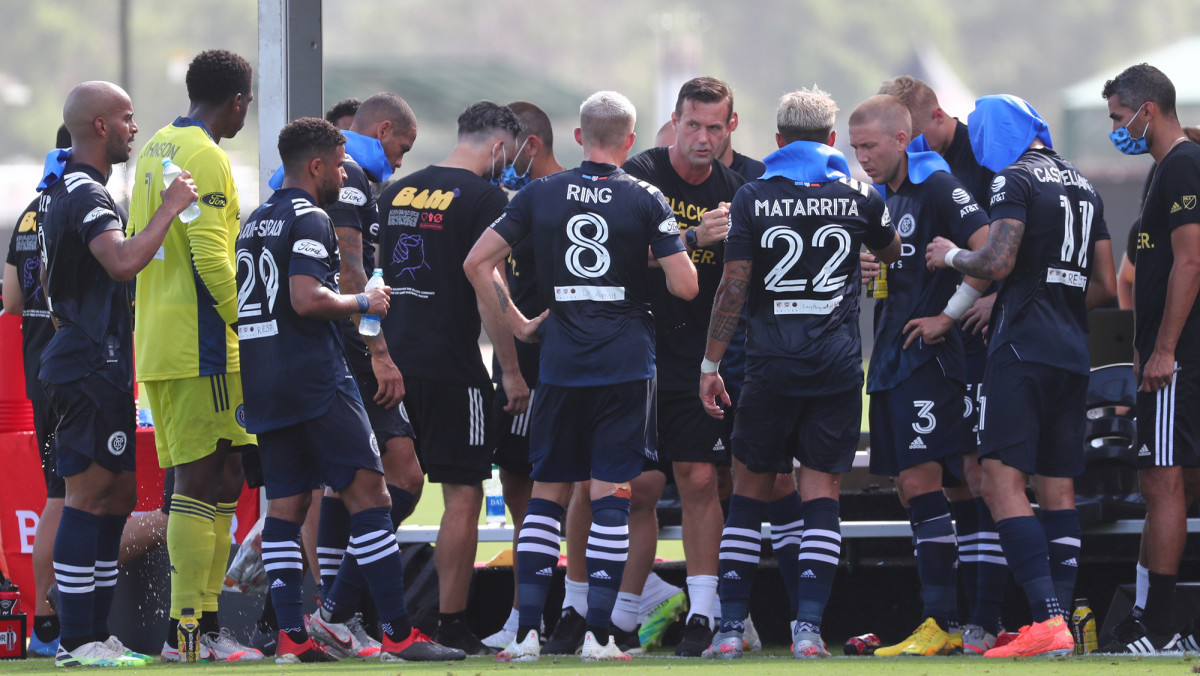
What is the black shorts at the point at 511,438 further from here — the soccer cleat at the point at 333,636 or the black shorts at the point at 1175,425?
the black shorts at the point at 1175,425

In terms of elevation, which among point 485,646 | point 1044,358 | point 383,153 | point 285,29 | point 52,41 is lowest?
point 485,646

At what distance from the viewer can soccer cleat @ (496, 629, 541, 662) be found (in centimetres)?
549

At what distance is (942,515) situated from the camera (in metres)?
6.10

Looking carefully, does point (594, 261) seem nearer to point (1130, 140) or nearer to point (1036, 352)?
point (1036, 352)

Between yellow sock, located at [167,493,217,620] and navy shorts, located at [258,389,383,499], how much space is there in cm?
38

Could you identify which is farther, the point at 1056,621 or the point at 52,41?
the point at 52,41

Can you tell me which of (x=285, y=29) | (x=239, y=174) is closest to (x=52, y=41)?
(x=239, y=174)

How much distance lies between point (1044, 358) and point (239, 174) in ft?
149

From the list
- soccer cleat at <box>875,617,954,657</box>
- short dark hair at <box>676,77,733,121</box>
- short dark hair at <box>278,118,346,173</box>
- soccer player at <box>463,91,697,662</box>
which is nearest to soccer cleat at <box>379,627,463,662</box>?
soccer player at <box>463,91,697,662</box>

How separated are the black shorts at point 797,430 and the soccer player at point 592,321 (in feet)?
1.45

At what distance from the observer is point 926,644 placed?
5.90 meters

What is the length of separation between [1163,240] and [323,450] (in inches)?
141

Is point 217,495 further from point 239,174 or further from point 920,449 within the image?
point 239,174

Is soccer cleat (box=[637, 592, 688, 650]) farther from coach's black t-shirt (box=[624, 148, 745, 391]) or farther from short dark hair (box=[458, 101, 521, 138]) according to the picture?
short dark hair (box=[458, 101, 521, 138])
